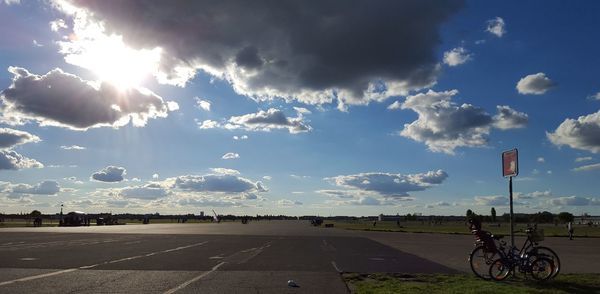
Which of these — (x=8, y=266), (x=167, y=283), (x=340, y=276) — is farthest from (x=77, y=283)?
(x=340, y=276)

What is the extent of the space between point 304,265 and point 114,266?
605cm

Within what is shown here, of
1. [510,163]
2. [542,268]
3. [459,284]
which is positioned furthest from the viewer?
[510,163]

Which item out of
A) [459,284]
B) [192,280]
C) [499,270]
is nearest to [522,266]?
[499,270]

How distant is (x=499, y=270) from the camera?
13609 mm

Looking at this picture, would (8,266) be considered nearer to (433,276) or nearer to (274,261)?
(274,261)

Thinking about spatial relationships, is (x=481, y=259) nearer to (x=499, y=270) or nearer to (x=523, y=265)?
(x=499, y=270)

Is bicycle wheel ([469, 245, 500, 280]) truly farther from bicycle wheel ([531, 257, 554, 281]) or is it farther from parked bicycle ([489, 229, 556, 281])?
bicycle wheel ([531, 257, 554, 281])

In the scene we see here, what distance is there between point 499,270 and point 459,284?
1.71 m

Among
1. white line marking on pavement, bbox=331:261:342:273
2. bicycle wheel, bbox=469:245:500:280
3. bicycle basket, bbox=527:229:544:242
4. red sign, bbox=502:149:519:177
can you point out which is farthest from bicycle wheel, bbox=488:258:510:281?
white line marking on pavement, bbox=331:261:342:273

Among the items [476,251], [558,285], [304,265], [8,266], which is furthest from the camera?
[304,265]

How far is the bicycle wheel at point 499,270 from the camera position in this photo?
13448mm

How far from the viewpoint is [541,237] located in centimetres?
1320

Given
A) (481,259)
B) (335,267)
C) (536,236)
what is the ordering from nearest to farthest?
(536,236)
(481,259)
(335,267)

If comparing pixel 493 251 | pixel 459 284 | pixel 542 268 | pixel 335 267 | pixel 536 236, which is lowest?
pixel 335 267
